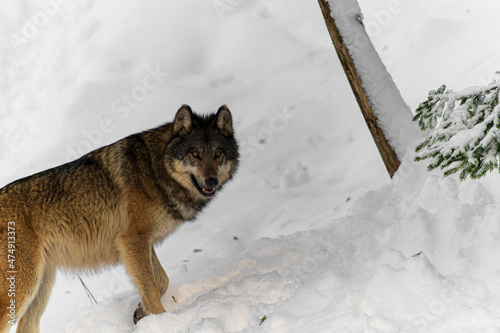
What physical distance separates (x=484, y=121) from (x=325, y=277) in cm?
162

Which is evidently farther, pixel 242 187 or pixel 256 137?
pixel 256 137

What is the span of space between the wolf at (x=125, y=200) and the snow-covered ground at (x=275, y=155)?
0.37m

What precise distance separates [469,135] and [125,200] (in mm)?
2892

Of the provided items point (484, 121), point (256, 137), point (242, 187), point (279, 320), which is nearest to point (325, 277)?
point (279, 320)

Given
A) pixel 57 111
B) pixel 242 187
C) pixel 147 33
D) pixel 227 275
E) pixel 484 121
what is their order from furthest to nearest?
pixel 147 33, pixel 57 111, pixel 242 187, pixel 227 275, pixel 484 121

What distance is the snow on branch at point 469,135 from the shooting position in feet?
10.7

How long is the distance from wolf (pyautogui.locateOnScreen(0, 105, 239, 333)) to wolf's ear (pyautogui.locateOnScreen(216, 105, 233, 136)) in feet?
0.03

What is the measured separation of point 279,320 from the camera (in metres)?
3.47

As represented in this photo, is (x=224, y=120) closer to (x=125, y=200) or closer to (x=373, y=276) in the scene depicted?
(x=125, y=200)

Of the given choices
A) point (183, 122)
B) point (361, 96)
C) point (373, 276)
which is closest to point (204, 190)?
point (183, 122)

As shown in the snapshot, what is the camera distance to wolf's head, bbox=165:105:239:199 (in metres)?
4.55

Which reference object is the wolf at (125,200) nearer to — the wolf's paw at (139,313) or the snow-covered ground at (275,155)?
the wolf's paw at (139,313)

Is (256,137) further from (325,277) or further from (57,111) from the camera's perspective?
(325,277)

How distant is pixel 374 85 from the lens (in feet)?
16.8
